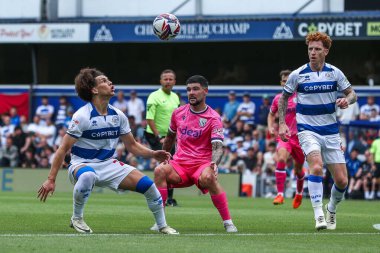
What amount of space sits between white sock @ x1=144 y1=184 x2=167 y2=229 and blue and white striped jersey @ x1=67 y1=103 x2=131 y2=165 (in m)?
0.62

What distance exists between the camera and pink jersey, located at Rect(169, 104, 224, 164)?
12.3 m

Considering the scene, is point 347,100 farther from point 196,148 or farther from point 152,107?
point 152,107

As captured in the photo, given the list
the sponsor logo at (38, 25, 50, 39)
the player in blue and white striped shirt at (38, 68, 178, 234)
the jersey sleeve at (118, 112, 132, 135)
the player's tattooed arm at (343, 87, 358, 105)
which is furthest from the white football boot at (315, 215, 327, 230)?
the sponsor logo at (38, 25, 50, 39)

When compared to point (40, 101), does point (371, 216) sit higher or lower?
lower

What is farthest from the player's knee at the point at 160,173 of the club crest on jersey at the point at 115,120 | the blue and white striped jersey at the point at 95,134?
the club crest on jersey at the point at 115,120

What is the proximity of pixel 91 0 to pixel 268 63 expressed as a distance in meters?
6.44

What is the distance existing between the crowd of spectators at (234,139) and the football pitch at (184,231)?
8975 millimetres

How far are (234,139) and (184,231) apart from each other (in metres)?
16.7

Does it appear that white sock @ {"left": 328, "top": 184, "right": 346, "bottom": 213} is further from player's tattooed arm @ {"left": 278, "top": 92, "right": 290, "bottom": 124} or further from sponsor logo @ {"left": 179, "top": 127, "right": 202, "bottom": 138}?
sponsor logo @ {"left": 179, "top": 127, "right": 202, "bottom": 138}

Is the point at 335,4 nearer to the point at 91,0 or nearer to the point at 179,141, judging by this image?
the point at 91,0

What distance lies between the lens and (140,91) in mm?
33500

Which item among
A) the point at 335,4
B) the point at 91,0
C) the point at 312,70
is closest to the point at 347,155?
the point at 335,4

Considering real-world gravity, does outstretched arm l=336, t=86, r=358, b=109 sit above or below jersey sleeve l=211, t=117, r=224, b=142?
above

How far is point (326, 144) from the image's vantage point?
41.7 ft
